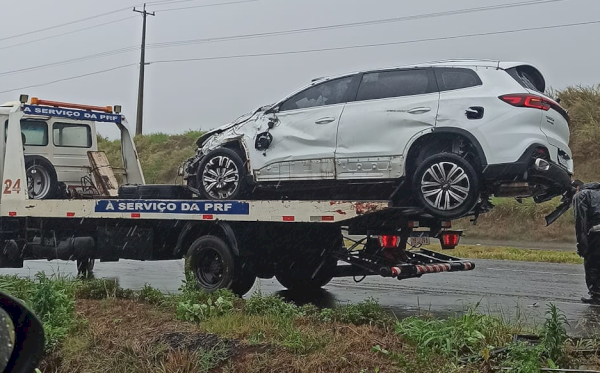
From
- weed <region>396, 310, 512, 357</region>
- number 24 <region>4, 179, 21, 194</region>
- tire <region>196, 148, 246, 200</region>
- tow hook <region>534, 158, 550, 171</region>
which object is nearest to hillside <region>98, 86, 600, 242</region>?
number 24 <region>4, 179, 21, 194</region>

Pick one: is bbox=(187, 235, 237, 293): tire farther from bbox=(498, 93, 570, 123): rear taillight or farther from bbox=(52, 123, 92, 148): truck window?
bbox=(52, 123, 92, 148): truck window

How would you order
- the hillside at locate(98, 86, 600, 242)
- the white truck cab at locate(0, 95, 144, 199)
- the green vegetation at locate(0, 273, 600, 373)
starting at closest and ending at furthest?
1. the green vegetation at locate(0, 273, 600, 373)
2. the white truck cab at locate(0, 95, 144, 199)
3. the hillside at locate(98, 86, 600, 242)

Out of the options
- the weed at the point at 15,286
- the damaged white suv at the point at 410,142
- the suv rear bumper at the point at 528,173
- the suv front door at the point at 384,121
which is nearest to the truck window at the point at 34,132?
the weed at the point at 15,286

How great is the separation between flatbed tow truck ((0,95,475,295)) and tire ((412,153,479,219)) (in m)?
0.24

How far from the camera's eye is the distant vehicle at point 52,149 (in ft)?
38.3

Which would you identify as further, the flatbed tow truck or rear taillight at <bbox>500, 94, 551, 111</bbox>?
the flatbed tow truck

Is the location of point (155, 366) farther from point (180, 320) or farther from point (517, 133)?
point (517, 133)

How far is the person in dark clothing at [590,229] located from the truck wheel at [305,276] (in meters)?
3.00

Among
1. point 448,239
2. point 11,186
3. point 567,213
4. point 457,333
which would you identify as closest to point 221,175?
point 448,239

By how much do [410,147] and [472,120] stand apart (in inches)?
27.9

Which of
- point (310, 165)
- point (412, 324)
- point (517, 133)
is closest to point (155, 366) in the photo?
point (412, 324)

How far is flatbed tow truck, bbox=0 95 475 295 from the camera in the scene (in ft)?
27.5

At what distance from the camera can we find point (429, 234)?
848cm

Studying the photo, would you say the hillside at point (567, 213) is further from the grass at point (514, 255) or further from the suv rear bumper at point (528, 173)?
the suv rear bumper at point (528, 173)
